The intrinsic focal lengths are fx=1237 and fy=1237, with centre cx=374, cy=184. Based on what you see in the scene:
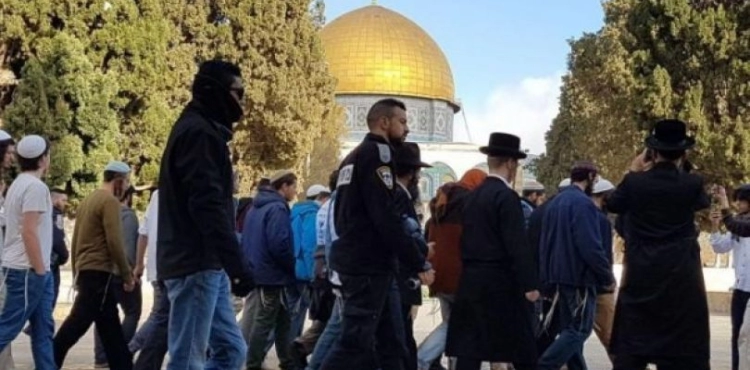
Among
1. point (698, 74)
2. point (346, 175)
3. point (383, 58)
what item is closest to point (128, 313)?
point (346, 175)

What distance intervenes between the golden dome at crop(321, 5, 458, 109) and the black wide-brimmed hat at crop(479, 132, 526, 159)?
77186 mm

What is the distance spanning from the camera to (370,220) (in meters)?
7.16

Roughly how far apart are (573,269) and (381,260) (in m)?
2.73

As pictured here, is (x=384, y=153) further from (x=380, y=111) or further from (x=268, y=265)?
(x=268, y=265)

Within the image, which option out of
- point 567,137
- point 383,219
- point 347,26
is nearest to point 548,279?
point 383,219

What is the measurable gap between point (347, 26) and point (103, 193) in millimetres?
81582

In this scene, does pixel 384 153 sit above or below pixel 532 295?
above

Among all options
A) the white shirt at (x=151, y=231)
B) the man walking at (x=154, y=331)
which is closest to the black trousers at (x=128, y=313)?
the white shirt at (x=151, y=231)

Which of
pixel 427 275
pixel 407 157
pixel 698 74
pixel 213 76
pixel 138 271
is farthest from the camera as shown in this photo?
pixel 698 74

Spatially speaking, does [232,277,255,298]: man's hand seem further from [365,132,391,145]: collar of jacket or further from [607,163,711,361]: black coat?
[607,163,711,361]: black coat

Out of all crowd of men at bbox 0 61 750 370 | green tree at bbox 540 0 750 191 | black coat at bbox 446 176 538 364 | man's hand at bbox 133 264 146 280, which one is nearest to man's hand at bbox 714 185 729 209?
crowd of men at bbox 0 61 750 370

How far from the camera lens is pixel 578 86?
41.2 metres

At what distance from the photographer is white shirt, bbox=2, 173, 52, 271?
317 inches

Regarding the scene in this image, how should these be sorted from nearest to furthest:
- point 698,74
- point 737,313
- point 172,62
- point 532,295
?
point 532,295
point 737,313
point 698,74
point 172,62
